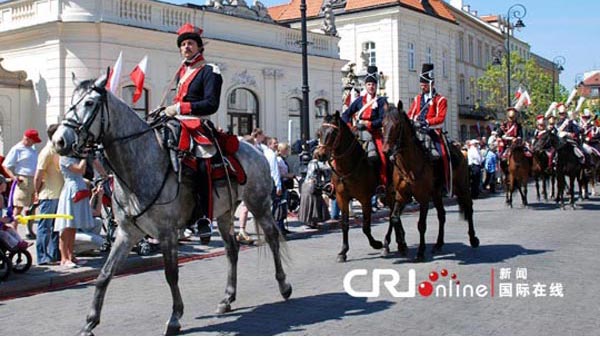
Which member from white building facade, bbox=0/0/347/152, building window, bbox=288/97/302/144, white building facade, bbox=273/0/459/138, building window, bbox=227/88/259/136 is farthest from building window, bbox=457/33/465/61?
building window, bbox=227/88/259/136

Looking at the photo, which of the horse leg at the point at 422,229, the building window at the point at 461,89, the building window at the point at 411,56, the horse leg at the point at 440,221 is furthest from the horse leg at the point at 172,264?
the building window at the point at 461,89

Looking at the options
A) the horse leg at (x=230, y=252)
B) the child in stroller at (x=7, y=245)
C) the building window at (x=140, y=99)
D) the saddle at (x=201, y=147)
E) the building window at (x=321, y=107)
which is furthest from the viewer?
the building window at (x=321, y=107)

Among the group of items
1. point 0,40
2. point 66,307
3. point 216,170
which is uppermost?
point 0,40

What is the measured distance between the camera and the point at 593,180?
21.2 m

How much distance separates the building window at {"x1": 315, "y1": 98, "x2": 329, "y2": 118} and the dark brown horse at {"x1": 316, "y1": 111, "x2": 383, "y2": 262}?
64.0 ft

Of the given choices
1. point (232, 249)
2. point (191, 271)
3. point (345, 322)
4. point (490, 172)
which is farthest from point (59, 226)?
point (490, 172)

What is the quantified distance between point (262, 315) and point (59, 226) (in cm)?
451

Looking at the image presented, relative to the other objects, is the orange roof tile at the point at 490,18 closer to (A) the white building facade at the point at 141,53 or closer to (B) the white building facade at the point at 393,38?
(B) the white building facade at the point at 393,38

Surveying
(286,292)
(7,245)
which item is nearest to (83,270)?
(7,245)

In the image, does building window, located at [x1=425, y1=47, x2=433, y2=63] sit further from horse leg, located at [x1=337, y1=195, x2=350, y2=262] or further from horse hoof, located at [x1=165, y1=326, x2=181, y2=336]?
horse hoof, located at [x1=165, y1=326, x2=181, y2=336]

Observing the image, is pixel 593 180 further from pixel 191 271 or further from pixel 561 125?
pixel 191 271

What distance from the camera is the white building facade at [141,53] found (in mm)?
20891

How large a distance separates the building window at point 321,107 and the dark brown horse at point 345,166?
1950cm

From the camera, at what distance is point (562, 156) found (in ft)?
59.8
